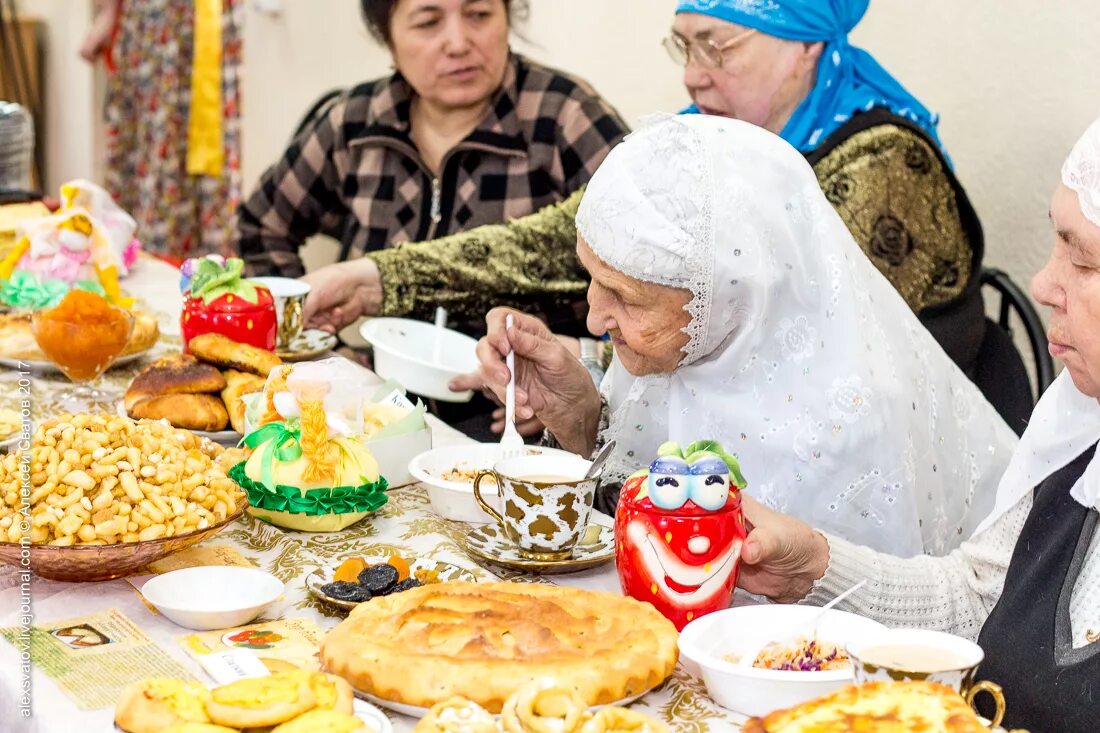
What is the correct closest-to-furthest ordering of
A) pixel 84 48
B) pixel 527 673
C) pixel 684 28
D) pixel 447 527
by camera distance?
pixel 527 673 → pixel 447 527 → pixel 684 28 → pixel 84 48

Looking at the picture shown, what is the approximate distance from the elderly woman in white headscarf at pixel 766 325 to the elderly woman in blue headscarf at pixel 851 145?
22.9 inches

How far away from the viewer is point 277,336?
239 centimetres

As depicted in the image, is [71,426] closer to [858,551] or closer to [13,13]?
[858,551]

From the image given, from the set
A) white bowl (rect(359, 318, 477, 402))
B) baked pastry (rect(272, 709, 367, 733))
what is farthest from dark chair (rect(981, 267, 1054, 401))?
baked pastry (rect(272, 709, 367, 733))

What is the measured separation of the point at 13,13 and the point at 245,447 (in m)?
6.64

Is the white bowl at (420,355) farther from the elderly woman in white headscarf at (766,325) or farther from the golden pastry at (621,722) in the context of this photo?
the golden pastry at (621,722)

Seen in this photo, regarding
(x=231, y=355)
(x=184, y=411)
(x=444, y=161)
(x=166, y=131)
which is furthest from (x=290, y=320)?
(x=166, y=131)

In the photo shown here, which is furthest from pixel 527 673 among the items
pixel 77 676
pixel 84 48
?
pixel 84 48

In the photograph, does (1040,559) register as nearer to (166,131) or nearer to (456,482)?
(456,482)

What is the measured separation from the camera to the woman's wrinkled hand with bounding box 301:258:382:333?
2680mm

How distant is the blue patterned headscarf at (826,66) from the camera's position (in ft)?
8.33

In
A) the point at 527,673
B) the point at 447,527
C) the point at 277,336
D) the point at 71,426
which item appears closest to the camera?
the point at 527,673

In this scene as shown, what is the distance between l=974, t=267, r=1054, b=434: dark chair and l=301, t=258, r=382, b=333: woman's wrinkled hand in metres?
1.23

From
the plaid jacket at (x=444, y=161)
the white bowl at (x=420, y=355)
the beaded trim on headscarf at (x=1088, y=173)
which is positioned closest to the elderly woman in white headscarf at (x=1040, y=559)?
the beaded trim on headscarf at (x=1088, y=173)
